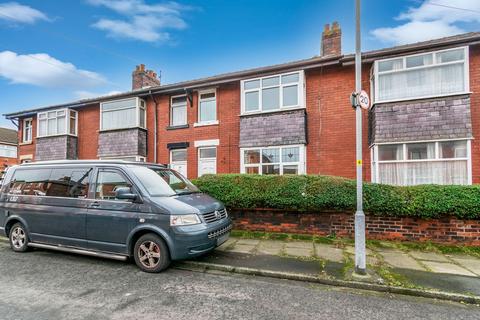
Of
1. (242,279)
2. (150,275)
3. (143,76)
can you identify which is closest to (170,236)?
(150,275)

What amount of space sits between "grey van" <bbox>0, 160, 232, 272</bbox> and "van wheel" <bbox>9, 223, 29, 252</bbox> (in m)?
0.02

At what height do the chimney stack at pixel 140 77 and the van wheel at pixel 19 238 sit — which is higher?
the chimney stack at pixel 140 77

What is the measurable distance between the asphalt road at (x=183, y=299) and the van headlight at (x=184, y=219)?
895 millimetres

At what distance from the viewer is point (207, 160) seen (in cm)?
1271

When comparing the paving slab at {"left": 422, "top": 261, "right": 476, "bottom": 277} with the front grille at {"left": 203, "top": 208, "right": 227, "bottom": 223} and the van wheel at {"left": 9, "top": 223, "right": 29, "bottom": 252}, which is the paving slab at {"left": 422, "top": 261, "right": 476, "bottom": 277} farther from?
the van wheel at {"left": 9, "top": 223, "right": 29, "bottom": 252}

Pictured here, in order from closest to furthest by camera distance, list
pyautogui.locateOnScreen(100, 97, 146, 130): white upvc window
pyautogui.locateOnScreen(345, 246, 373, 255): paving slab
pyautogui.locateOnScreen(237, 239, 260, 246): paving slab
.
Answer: pyautogui.locateOnScreen(345, 246, 373, 255): paving slab → pyautogui.locateOnScreen(237, 239, 260, 246): paving slab → pyautogui.locateOnScreen(100, 97, 146, 130): white upvc window

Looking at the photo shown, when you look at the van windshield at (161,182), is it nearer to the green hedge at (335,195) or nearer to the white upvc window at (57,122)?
the green hedge at (335,195)

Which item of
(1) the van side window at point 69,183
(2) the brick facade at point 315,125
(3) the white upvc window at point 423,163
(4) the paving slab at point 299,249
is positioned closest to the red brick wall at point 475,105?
(2) the brick facade at point 315,125

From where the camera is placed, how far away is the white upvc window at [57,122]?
15.4 metres

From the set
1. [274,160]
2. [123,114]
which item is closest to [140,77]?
[123,114]

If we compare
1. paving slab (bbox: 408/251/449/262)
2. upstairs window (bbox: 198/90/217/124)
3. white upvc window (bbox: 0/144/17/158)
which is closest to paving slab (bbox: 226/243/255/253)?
paving slab (bbox: 408/251/449/262)

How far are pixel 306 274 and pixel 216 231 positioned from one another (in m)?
1.78

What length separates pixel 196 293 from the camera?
12.9ft

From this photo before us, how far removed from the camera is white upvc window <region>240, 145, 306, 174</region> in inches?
424
